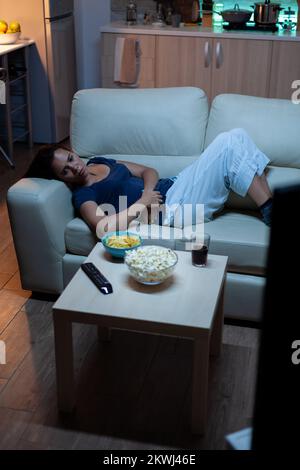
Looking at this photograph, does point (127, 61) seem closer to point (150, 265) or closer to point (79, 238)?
point (79, 238)

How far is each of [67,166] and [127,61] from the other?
7.49 ft

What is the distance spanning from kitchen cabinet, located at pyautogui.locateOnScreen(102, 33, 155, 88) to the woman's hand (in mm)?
2294

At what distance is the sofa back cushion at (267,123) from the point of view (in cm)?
284

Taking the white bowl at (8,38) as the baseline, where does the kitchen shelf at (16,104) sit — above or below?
below

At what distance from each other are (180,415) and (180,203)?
101cm

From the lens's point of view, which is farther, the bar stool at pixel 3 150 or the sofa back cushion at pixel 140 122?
the bar stool at pixel 3 150

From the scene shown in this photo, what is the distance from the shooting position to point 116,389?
2.22m

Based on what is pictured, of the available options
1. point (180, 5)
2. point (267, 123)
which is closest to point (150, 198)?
point (267, 123)

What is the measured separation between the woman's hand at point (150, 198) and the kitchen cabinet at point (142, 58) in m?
2.29

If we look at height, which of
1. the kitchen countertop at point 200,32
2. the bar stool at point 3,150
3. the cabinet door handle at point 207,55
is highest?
the kitchen countertop at point 200,32

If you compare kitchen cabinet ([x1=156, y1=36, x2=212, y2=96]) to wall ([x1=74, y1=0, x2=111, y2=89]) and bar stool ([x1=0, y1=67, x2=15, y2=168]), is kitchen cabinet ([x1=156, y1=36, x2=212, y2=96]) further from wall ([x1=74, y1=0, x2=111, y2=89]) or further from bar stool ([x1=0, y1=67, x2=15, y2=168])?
bar stool ([x1=0, y1=67, x2=15, y2=168])

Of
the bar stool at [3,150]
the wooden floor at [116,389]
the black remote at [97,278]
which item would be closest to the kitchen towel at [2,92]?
the bar stool at [3,150]

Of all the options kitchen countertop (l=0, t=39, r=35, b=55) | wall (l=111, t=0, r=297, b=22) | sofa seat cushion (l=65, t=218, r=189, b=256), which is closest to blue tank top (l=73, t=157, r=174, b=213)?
sofa seat cushion (l=65, t=218, r=189, b=256)

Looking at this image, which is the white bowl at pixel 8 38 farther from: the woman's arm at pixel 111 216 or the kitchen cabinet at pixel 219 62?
the woman's arm at pixel 111 216
